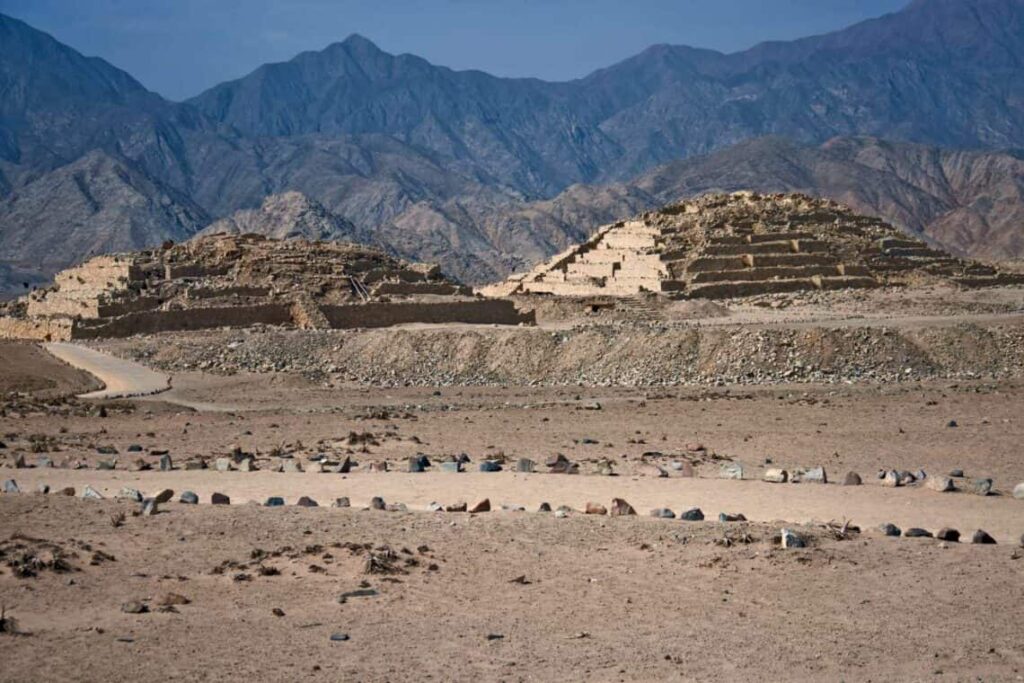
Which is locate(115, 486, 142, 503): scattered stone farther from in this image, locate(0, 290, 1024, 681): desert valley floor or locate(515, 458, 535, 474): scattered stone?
locate(515, 458, 535, 474): scattered stone

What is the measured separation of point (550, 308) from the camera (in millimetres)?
43688

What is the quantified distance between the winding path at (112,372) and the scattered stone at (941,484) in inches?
663

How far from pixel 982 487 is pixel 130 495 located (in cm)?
905

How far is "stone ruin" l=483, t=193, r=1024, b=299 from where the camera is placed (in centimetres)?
4738

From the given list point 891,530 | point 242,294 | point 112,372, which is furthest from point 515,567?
point 242,294

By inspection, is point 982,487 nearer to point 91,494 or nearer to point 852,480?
point 852,480

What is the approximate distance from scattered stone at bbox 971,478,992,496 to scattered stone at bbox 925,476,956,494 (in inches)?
8.7

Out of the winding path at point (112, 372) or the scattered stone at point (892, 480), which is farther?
the winding path at point (112, 372)

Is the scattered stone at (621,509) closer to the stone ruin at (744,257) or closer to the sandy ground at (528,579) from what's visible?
the sandy ground at (528,579)

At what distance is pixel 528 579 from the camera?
11.8 metres

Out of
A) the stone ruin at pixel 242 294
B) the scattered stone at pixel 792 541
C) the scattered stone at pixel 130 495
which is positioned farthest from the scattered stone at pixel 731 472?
the stone ruin at pixel 242 294

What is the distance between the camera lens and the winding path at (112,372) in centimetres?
2817

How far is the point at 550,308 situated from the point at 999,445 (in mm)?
24689

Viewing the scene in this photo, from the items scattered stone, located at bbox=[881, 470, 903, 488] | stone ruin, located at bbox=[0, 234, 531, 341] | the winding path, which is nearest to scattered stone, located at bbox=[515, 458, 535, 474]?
scattered stone, located at bbox=[881, 470, 903, 488]
